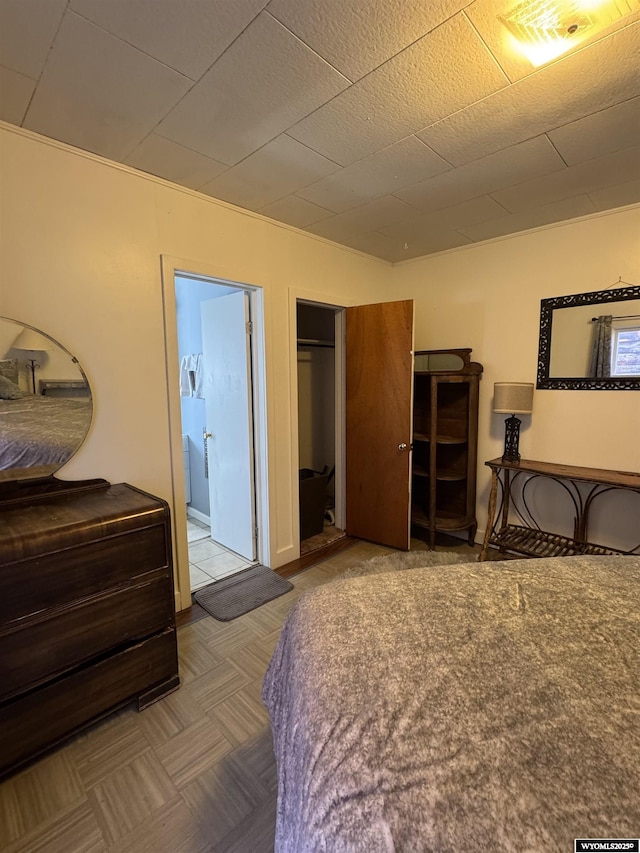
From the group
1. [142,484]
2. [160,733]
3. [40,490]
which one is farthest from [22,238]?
[160,733]

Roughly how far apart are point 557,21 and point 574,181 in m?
1.20

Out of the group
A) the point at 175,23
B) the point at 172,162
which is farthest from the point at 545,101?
the point at 172,162

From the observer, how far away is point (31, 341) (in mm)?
1784

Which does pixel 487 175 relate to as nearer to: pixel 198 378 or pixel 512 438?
pixel 512 438

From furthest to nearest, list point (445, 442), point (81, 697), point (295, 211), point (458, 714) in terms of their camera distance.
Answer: point (445, 442)
point (295, 211)
point (81, 697)
point (458, 714)

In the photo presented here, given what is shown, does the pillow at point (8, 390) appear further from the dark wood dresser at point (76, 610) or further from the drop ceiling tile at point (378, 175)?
the drop ceiling tile at point (378, 175)

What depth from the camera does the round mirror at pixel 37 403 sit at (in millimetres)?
1727

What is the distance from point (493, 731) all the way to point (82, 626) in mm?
1496

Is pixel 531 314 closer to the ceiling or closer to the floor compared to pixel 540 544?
closer to the ceiling

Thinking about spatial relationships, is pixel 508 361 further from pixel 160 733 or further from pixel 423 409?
pixel 160 733

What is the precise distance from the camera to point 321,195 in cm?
233

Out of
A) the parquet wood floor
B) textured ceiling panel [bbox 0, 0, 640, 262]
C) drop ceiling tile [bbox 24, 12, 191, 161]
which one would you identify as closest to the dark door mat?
the parquet wood floor

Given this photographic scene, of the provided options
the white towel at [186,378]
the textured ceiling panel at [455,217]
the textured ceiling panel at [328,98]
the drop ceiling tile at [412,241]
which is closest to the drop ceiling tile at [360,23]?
the textured ceiling panel at [328,98]

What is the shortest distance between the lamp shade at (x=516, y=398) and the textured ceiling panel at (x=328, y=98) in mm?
1212
